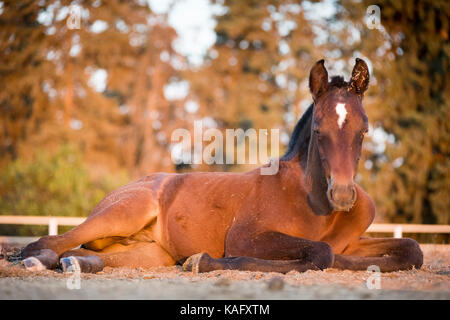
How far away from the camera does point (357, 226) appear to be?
4.73m

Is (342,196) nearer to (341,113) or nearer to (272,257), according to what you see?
(341,113)

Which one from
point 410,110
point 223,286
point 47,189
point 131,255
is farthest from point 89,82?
point 223,286

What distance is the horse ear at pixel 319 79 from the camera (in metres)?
4.43

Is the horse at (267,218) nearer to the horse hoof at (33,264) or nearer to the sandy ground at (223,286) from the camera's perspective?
the horse hoof at (33,264)

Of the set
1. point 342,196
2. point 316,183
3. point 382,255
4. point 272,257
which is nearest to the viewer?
point 342,196

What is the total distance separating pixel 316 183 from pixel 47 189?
1155 cm

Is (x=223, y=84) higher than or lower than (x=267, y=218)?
higher

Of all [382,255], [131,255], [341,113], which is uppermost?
[341,113]

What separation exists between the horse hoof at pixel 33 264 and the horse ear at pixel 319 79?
2.95 meters

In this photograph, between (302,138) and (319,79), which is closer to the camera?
(319,79)

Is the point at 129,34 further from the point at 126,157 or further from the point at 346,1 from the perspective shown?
the point at 346,1

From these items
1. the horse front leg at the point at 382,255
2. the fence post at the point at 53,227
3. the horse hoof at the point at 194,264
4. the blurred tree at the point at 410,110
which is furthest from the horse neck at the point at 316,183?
the blurred tree at the point at 410,110

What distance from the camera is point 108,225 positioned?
→ 16.5ft

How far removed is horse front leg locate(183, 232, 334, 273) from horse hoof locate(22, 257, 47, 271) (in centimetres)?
131
